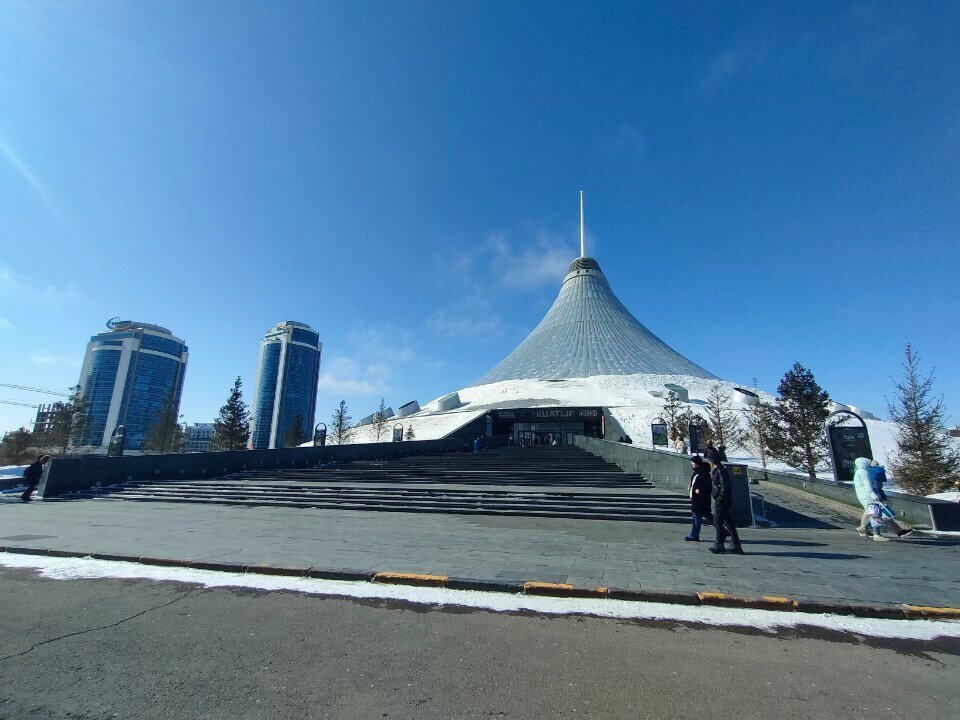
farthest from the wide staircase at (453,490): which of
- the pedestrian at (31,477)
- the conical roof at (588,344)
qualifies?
the conical roof at (588,344)

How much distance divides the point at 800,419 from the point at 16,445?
1758 inches

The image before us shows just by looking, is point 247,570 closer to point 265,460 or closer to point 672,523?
point 672,523

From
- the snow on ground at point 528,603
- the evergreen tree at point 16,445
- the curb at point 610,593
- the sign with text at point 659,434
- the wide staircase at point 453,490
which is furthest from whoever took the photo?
the evergreen tree at point 16,445

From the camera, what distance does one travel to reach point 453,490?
11258mm

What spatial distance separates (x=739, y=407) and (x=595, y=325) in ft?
90.8

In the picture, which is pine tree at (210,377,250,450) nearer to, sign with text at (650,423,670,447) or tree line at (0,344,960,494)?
tree line at (0,344,960,494)

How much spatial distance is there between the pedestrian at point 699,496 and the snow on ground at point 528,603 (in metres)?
2.76

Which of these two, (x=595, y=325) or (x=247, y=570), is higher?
(x=595, y=325)

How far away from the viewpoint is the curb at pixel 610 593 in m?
3.72

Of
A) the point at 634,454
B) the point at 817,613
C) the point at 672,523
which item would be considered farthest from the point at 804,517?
the point at 817,613

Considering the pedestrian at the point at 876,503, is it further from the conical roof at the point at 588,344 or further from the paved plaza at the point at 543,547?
the conical roof at the point at 588,344

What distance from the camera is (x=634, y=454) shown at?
1346cm

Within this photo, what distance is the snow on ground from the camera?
3494mm

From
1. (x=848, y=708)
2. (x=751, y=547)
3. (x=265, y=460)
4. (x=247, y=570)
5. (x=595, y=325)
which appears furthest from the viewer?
(x=595, y=325)
